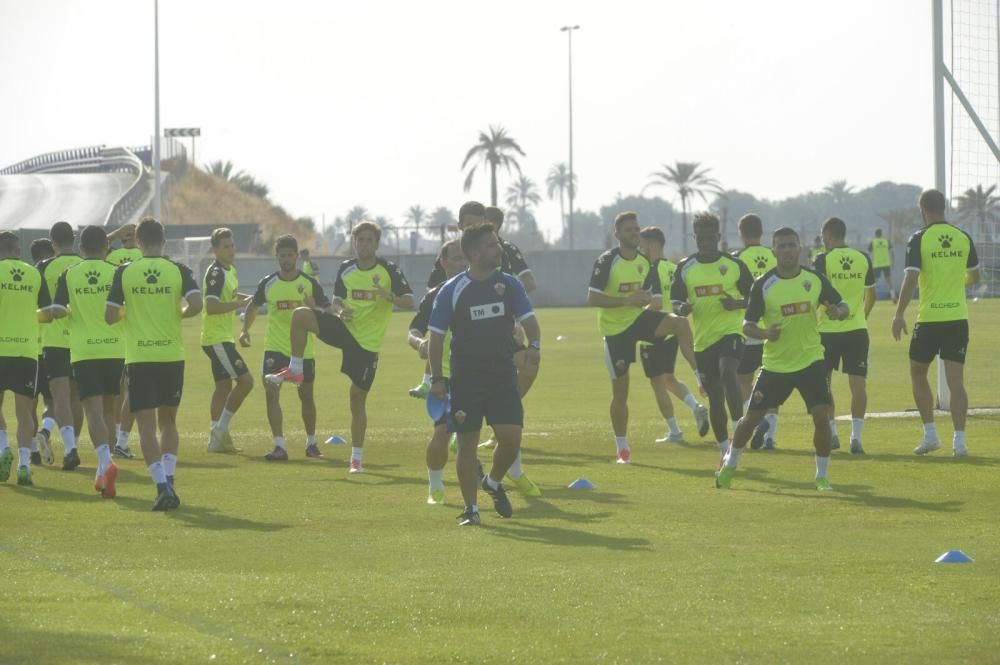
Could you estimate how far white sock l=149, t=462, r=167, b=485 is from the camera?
1249 cm

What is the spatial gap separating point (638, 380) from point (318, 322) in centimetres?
1288

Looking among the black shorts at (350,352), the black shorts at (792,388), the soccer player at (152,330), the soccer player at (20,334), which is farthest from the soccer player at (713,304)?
the soccer player at (20,334)

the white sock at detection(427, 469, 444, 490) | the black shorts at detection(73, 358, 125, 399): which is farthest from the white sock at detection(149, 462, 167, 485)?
the white sock at detection(427, 469, 444, 490)

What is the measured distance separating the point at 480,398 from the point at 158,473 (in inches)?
109

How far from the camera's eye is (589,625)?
7742 mm

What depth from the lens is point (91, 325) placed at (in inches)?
539

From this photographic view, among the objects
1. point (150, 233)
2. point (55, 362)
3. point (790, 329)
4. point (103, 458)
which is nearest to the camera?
point (150, 233)

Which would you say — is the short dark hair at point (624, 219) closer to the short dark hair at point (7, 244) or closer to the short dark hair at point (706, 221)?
the short dark hair at point (706, 221)

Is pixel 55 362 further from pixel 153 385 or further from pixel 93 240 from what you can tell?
pixel 153 385

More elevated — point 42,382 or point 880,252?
point 880,252

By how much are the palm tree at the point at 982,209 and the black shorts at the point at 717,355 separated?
624 cm

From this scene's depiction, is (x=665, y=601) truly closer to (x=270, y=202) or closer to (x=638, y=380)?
(x=638, y=380)

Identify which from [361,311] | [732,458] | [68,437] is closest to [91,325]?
[68,437]

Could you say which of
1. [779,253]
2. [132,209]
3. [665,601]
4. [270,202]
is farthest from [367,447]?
[270,202]
